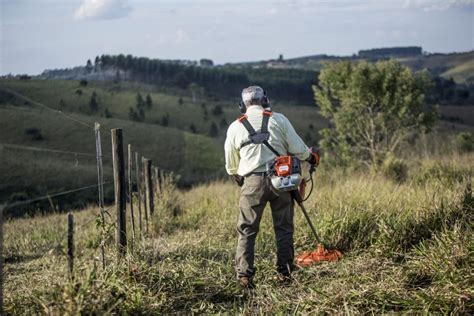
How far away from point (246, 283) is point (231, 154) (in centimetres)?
136

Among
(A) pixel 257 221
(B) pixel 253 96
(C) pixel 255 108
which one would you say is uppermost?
(B) pixel 253 96

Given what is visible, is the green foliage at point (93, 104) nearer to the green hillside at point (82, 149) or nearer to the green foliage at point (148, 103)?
the green hillside at point (82, 149)

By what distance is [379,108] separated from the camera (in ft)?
69.5

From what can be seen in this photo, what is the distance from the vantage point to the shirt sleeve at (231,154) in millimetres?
6043

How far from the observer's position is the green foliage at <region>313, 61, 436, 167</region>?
2047cm

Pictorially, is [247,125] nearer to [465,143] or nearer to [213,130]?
[465,143]

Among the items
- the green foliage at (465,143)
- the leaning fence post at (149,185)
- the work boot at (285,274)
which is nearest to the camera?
the work boot at (285,274)

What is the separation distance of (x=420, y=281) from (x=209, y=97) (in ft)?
280

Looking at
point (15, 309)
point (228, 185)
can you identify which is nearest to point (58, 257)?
point (15, 309)

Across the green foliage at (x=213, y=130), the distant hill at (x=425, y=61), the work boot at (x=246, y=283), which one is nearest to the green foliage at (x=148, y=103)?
the green foliage at (x=213, y=130)

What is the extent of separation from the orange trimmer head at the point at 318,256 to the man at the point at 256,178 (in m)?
0.49

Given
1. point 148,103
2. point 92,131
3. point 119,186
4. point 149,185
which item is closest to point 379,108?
point 149,185

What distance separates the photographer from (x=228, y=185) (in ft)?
49.4

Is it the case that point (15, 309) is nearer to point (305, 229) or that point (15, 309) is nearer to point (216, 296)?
point (216, 296)
